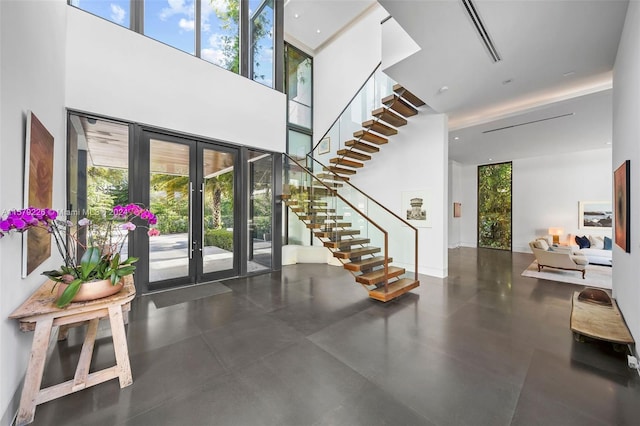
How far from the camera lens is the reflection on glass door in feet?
16.8

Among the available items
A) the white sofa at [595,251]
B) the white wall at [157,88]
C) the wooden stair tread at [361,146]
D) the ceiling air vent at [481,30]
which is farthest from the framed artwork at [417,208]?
the white sofa at [595,251]

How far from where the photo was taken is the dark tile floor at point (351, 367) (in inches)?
73.2

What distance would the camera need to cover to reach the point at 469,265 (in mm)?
7324

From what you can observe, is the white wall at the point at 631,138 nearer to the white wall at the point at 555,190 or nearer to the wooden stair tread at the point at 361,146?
the wooden stair tread at the point at 361,146

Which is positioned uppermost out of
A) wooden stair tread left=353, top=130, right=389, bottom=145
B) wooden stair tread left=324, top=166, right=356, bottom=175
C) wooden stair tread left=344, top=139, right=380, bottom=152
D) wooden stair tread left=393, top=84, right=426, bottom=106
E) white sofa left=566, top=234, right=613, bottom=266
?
wooden stair tread left=393, top=84, right=426, bottom=106

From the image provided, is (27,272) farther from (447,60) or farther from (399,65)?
(447,60)

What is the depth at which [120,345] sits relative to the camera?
2137 millimetres

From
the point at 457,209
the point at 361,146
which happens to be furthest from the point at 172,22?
the point at 457,209

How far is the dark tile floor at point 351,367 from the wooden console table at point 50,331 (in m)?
0.08

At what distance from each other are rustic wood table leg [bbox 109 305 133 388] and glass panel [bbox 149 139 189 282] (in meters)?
2.74

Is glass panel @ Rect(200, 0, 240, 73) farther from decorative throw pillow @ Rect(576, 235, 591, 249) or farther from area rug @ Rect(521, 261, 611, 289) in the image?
decorative throw pillow @ Rect(576, 235, 591, 249)

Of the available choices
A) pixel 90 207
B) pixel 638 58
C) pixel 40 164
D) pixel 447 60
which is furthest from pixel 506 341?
pixel 90 207

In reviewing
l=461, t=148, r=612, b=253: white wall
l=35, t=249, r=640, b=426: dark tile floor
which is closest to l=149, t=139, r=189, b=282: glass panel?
l=35, t=249, r=640, b=426: dark tile floor

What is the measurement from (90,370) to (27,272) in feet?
3.50
